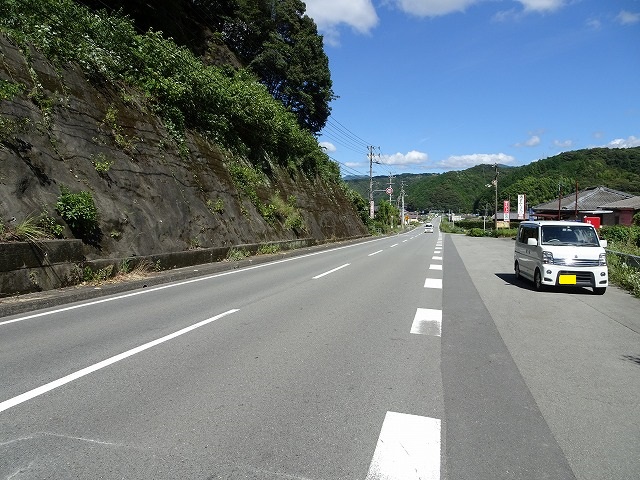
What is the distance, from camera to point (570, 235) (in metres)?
11.3

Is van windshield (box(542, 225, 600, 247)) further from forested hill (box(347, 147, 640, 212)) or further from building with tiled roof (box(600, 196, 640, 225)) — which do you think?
forested hill (box(347, 147, 640, 212))

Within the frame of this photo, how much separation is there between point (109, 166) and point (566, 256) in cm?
1251

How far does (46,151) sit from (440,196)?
162m

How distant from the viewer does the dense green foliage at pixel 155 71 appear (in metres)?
14.0

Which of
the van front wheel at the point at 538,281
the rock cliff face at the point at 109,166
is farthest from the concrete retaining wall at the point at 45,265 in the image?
the van front wheel at the point at 538,281

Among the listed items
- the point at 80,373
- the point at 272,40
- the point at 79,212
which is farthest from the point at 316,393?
the point at 272,40

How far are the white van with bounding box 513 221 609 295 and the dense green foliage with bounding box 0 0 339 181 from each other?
14.1 meters

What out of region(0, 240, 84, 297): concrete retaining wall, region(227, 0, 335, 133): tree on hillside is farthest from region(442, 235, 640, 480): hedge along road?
region(227, 0, 335, 133): tree on hillside

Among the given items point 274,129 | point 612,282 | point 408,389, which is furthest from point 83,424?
point 274,129

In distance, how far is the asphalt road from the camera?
118 inches

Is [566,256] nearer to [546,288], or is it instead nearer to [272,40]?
[546,288]

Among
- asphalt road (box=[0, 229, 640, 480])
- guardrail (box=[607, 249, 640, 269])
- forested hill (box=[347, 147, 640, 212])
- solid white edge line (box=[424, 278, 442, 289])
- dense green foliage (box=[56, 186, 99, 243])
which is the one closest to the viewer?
asphalt road (box=[0, 229, 640, 480])

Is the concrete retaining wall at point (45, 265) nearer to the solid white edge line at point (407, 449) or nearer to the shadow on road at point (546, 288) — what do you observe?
the solid white edge line at point (407, 449)

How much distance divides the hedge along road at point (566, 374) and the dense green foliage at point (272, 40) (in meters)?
28.2
